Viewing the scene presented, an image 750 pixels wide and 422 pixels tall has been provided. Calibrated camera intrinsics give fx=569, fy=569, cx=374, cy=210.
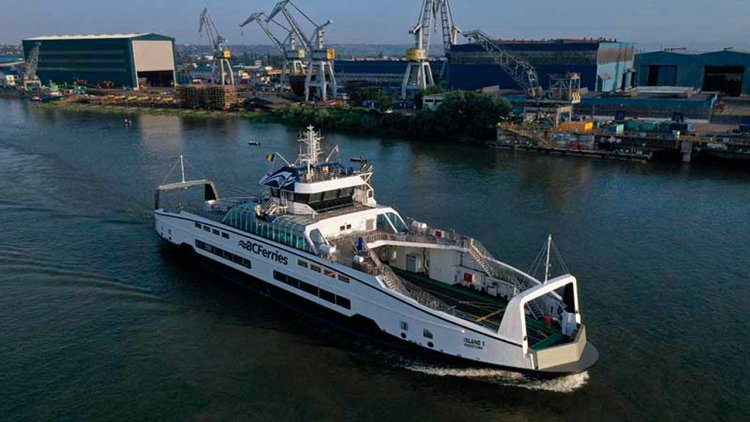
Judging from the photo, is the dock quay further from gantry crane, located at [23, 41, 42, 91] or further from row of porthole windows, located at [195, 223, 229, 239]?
gantry crane, located at [23, 41, 42, 91]

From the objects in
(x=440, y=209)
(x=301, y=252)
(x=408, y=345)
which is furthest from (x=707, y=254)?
(x=301, y=252)

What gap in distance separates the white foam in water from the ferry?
0.60 meters

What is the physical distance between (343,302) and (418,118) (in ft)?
197

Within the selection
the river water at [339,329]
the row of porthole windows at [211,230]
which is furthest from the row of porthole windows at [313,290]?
the row of porthole windows at [211,230]

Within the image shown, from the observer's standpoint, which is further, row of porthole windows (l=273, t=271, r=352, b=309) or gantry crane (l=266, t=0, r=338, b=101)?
gantry crane (l=266, t=0, r=338, b=101)

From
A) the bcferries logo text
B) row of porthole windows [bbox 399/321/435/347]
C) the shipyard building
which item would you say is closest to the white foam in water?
row of porthole windows [bbox 399/321/435/347]

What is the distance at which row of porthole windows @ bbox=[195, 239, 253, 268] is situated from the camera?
90.2 feet

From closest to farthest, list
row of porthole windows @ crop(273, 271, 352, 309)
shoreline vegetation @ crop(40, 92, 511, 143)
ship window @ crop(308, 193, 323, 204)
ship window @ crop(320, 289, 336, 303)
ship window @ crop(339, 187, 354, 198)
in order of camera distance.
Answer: row of porthole windows @ crop(273, 271, 352, 309), ship window @ crop(320, 289, 336, 303), ship window @ crop(308, 193, 323, 204), ship window @ crop(339, 187, 354, 198), shoreline vegetation @ crop(40, 92, 511, 143)

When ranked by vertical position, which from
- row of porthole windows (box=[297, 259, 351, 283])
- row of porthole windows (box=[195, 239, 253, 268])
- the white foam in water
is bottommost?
the white foam in water

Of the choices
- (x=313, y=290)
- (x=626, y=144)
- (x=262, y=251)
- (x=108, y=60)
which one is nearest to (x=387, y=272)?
(x=313, y=290)

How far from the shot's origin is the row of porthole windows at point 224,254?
27.5m

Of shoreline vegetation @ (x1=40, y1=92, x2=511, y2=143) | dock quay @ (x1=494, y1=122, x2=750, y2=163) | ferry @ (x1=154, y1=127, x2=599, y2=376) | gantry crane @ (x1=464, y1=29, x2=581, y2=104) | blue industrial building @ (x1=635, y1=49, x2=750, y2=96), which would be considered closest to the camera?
ferry @ (x1=154, y1=127, x2=599, y2=376)

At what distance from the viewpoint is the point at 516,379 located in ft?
66.2

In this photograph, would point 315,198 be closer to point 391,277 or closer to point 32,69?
point 391,277
